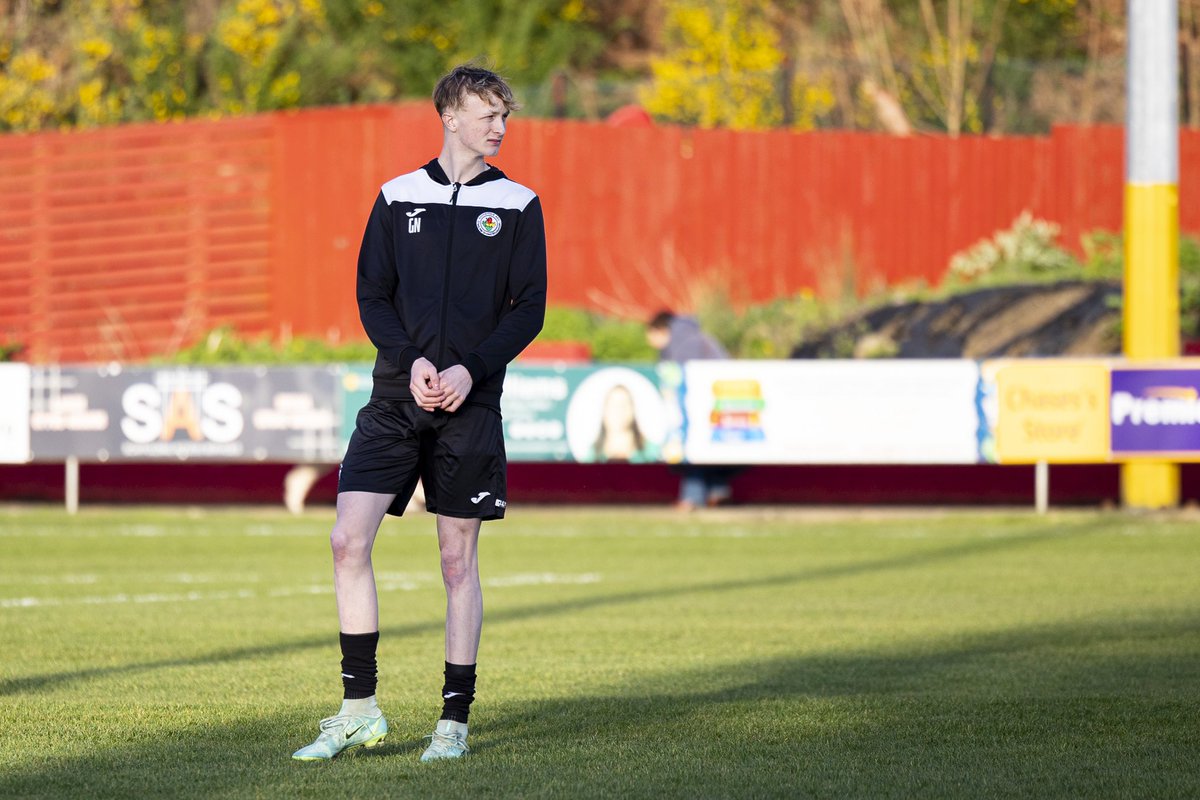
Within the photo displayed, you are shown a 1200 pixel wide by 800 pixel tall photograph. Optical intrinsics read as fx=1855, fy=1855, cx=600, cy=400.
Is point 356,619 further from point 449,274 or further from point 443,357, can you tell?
point 449,274

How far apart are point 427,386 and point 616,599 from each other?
232 inches

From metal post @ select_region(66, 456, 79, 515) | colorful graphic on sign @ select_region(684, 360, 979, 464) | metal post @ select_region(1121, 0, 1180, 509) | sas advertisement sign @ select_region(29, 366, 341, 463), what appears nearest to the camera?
colorful graphic on sign @ select_region(684, 360, 979, 464)

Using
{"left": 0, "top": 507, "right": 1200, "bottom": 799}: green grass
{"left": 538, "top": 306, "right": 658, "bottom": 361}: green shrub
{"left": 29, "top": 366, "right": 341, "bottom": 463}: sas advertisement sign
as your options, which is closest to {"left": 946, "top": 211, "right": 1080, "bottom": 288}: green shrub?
{"left": 538, "top": 306, "right": 658, "bottom": 361}: green shrub

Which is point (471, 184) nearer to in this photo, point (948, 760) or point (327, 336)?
point (948, 760)

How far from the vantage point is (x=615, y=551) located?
14.9 m

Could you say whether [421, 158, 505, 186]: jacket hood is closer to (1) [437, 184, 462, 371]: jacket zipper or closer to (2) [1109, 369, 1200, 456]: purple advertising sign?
(1) [437, 184, 462, 371]: jacket zipper

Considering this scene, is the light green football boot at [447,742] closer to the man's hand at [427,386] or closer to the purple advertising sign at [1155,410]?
the man's hand at [427,386]

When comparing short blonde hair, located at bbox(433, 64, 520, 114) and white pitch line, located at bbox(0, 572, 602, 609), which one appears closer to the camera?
short blonde hair, located at bbox(433, 64, 520, 114)

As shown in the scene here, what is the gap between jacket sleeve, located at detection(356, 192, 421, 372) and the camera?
19.5 ft

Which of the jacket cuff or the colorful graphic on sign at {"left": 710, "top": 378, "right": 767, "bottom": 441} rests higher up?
the jacket cuff

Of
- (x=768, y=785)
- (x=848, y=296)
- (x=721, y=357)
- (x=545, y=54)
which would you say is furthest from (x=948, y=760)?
(x=545, y=54)

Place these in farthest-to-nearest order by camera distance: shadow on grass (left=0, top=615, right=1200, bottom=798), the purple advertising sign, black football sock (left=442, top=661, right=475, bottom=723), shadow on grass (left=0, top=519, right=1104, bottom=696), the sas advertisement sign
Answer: the sas advertisement sign
the purple advertising sign
shadow on grass (left=0, top=519, right=1104, bottom=696)
black football sock (left=442, top=661, right=475, bottom=723)
shadow on grass (left=0, top=615, right=1200, bottom=798)

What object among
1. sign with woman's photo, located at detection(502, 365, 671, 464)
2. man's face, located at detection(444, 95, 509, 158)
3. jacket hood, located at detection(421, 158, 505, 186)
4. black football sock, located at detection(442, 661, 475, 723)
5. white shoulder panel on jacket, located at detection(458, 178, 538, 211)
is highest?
man's face, located at detection(444, 95, 509, 158)

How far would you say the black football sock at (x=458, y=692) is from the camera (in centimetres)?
594
